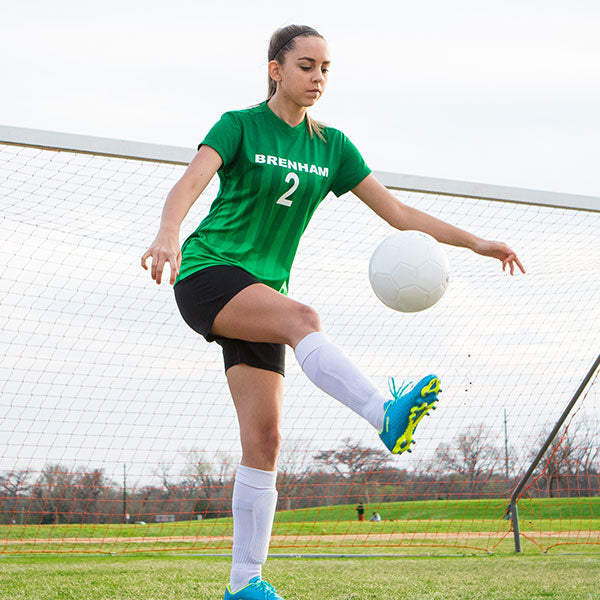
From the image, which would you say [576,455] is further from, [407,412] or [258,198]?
[407,412]

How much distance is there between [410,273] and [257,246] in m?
0.61

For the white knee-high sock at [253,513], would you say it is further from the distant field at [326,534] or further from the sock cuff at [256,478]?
the distant field at [326,534]

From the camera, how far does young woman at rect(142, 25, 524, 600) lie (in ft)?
8.87

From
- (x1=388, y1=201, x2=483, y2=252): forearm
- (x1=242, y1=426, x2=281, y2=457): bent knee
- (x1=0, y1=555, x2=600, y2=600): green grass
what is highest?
(x1=388, y1=201, x2=483, y2=252): forearm

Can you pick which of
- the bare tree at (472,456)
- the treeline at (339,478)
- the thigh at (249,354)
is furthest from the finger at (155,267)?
the bare tree at (472,456)

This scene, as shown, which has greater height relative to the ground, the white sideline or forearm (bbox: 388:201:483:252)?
the white sideline

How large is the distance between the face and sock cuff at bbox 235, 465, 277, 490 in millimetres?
1505

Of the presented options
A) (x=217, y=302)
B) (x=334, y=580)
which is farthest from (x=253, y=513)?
(x=334, y=580)

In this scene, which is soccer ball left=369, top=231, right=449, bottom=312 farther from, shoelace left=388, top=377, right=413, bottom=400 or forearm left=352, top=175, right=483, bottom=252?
shoelace left=388, top=377, right=413, bottom=400

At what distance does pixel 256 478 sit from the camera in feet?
10.2

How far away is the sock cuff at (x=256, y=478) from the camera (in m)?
3.10

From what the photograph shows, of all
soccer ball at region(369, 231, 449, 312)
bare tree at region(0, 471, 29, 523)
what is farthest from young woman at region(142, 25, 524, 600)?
bare tree at region(0, 471, 29, 523)

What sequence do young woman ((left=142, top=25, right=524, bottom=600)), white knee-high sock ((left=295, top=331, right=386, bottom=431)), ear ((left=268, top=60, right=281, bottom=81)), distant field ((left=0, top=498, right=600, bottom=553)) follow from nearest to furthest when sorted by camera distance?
white knee-high sock ((left=295, top=331, right=386, bottom=431)) < young woman ((left=142, top=25, right=524, bottom=600)) < ear ((left=268, top=60, right=281, bottom=81)) < distant field ((left=0, top=498, right=600, bottom=553))

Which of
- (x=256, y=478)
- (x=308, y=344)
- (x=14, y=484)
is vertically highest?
(x=308, y=344)
